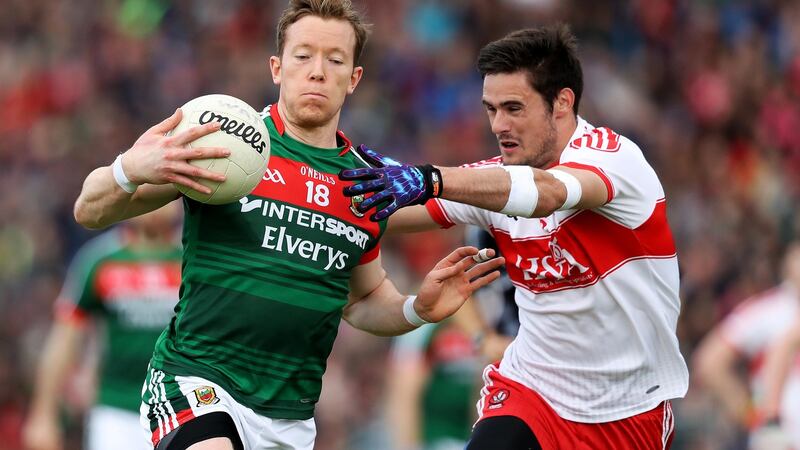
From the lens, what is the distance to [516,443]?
653 cm

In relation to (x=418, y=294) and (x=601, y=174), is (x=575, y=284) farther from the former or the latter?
(x=418, y=294)

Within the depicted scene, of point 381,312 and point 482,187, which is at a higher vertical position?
Result: point 482,187

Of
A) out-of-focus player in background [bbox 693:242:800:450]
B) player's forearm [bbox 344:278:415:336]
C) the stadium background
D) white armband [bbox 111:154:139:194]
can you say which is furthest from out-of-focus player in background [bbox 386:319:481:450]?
white armband [bbox 111:154:139:194]

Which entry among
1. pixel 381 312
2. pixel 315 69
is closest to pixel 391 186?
pixel 315 69

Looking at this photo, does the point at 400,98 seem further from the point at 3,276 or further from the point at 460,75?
the point at 3,276

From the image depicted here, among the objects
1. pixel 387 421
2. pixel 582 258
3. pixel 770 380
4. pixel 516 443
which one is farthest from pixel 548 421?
pixel 387 421

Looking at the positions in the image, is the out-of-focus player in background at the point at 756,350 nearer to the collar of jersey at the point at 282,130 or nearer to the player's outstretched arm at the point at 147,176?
the collar of jersey at the point at 282,130

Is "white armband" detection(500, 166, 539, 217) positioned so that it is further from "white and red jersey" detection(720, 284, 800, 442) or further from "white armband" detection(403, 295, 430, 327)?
"white and red jersey" detection(720, 284, 800, 442)

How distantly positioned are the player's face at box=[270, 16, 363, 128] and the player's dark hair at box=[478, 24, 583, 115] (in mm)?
752

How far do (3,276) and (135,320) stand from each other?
704 cm

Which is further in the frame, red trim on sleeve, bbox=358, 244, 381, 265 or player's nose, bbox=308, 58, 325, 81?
red trim on sleeve, bbox=358, 244, 381, 265

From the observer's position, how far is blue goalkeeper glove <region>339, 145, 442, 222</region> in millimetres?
5617

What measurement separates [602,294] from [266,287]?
5.34ft

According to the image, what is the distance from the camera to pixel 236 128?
5742 millimetres
